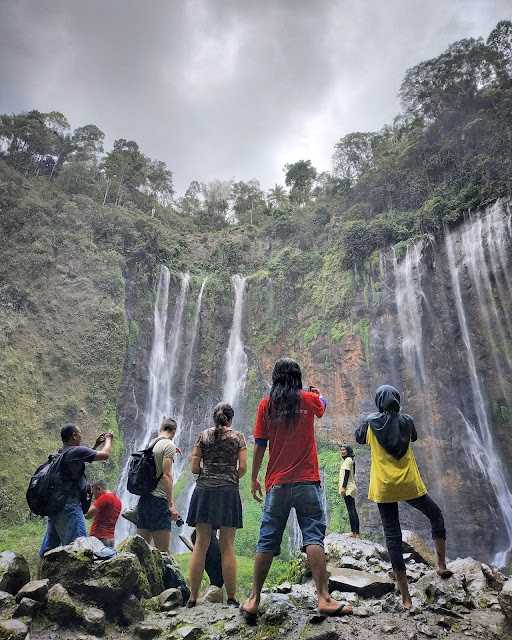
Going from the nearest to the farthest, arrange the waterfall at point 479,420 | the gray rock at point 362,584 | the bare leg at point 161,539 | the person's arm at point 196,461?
the person's arm at point 196,461, the gray rock at point 362,584, the bare leg at point 161,539, the waterfall at point 479,420

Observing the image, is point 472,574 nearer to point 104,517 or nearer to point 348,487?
point 348,487

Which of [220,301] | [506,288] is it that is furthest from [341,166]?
[506,288]

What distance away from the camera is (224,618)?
9.68ft

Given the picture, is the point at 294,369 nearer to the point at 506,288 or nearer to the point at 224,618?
the point at 224,618

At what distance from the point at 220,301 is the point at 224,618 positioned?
19.9 meters

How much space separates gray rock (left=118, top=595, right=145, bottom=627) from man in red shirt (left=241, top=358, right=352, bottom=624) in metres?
0.87

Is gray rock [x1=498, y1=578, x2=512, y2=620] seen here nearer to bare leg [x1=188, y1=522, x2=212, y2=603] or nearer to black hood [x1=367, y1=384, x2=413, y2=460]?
black hood [x1=367, y1=384, x2=413, y2=460]

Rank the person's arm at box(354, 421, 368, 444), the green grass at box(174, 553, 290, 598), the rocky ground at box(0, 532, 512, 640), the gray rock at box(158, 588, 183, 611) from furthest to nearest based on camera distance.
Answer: the green grass at box(174, 553, 290, 598) → the person's arm at box(354, 421, 368, 444) → the gray rock at box(158, 588, 183, 611) → the rocky ground at box(0, 532, 512, 640)

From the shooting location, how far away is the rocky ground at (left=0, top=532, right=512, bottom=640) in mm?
2668

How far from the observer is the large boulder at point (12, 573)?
126 inches

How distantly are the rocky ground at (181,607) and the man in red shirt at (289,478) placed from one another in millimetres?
219

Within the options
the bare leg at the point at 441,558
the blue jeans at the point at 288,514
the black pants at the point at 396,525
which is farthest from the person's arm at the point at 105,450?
the bare leg at the point at 441,558

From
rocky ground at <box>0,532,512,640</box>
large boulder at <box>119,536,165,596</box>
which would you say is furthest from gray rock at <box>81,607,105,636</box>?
large boulder at <box>119,536,165,596</box>

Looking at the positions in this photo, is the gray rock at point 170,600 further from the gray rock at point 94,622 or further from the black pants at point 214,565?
the gray rock at point 94,622
